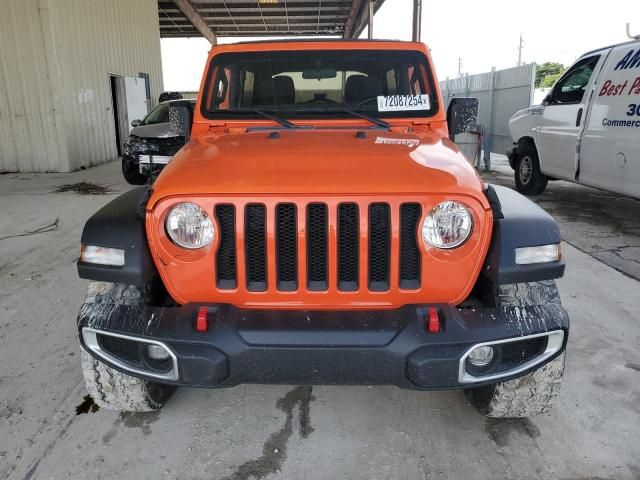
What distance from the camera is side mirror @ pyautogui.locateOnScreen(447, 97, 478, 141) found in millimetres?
3311

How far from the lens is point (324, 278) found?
2088 mm

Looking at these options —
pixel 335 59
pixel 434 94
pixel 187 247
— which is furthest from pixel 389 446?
pixel 335 59

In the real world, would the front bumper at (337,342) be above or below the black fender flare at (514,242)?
below

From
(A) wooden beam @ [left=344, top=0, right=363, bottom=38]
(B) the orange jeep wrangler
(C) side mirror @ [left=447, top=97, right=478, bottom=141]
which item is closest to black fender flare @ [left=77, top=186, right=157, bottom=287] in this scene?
(B) the orange jeep wrangler

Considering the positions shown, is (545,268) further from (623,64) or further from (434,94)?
(623,64)

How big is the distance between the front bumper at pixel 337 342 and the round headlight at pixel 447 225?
0.26 m

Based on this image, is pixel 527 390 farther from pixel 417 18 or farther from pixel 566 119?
pixel 417 18

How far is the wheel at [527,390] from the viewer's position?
216 centimetres

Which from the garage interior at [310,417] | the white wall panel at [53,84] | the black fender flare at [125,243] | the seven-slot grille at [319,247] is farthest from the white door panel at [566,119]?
the white wall panel at [53,84]

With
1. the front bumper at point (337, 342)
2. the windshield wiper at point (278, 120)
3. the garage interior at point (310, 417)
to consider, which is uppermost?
the windshield wiper at point (278, 120)

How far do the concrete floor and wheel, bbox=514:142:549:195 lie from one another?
4788 mm

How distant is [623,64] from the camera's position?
591cm

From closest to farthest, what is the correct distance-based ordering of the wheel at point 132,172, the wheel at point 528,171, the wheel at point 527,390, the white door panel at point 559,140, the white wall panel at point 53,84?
the wheel at point 527,390 → the white door panel at point 559,140 → the wheel at point 528,171 → the wheel at point 132,172 → the white wall panel at point 53,84

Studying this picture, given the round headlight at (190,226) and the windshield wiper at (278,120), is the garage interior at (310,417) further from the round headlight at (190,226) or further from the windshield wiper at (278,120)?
the windshield wiper at (278,120)
